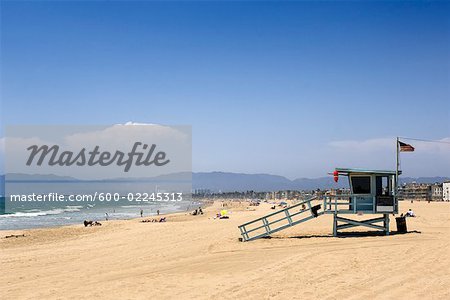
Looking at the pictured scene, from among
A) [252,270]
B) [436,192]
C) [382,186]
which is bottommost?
[436,192]

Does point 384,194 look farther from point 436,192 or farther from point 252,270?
point 436,192

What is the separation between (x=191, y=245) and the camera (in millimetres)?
18812

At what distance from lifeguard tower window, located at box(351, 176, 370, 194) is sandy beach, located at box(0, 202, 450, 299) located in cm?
219

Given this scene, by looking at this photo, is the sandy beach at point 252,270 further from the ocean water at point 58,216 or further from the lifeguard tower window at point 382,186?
the ocean water at point 58,216

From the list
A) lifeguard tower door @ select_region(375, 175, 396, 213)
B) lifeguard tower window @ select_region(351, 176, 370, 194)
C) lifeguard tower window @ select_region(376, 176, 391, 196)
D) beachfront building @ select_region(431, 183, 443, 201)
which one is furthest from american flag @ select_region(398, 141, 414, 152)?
beachfront building @ select_region(431, 183, 443, 201)

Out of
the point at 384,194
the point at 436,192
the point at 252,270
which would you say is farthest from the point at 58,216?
the point at 436,192

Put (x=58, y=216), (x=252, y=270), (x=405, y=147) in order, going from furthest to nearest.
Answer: (x=58, y=216), (x=405, y=147), (x=252, y=270)

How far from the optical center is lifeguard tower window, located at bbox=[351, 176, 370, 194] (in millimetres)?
18750

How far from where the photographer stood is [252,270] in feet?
40.2

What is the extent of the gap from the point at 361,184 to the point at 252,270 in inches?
337

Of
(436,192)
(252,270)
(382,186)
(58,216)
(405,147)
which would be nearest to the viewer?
(252,270)

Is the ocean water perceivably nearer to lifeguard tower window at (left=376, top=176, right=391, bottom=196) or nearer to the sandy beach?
the sandy beach

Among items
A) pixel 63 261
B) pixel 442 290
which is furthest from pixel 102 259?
pixel 442 290

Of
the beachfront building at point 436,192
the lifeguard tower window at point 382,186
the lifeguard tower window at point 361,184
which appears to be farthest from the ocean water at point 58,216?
the beachfront building at point 436,192
